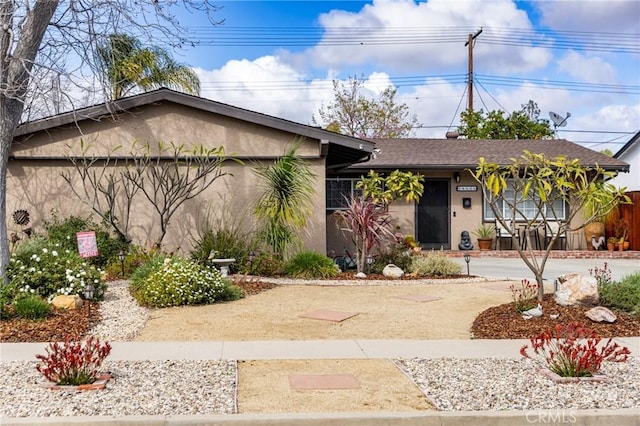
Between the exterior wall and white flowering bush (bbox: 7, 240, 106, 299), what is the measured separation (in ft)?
12.6

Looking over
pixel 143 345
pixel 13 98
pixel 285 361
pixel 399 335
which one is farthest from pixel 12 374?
pixel 13 98

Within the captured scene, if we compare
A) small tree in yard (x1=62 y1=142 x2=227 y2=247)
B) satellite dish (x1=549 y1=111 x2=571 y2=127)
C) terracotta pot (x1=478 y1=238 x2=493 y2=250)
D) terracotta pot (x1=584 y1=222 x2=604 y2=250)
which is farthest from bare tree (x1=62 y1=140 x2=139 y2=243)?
satellite dish (x1=549 y1=111 x2=571 y2=127)

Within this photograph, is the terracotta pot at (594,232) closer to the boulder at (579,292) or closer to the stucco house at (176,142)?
the stucco house at (176,142)

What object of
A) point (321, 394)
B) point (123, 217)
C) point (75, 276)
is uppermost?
point (123, 217)

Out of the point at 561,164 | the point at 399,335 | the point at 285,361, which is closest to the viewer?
the point at 285,361

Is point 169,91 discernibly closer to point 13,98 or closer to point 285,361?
point 13,98

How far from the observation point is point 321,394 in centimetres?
505

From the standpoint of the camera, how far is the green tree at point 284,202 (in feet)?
41.5

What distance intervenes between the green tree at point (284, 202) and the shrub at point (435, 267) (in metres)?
2.82

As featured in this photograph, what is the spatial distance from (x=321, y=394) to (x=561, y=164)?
565 centimetres

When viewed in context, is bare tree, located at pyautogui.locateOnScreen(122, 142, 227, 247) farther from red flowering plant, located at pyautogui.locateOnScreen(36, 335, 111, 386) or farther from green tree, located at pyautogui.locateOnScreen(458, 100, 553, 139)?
green tree, located at pyautogui.locateOnScreen(458, 100, 553, 139)

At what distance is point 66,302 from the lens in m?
8.36

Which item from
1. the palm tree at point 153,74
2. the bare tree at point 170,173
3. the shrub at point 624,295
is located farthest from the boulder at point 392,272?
the palm tree at point 153,74

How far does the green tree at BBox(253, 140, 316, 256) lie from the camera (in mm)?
12664
